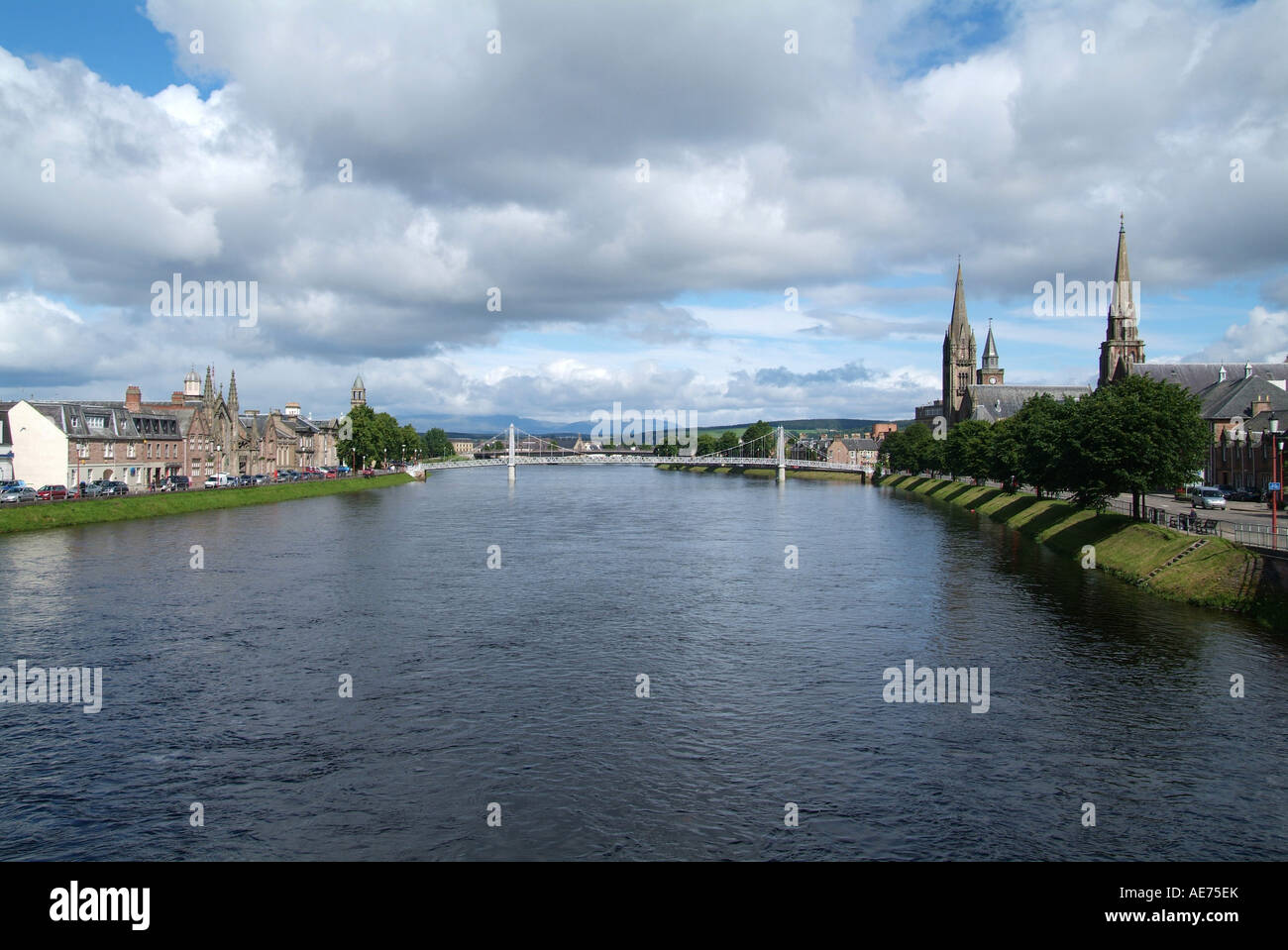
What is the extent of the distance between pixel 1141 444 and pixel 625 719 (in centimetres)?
4107

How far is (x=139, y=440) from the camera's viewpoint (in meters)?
104

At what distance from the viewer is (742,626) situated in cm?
3825

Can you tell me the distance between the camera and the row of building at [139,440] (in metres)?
89.7

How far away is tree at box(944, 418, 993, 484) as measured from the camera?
108m

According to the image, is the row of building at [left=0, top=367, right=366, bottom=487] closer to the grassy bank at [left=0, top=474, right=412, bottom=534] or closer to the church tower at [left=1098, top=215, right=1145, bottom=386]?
the grassy bank at [left=0, top=474, right=412, bottom=534]

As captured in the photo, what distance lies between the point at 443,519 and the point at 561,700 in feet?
206

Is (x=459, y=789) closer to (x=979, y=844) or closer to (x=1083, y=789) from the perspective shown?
(x=979, y=844)

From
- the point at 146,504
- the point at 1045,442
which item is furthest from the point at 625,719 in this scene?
the point at 146,504

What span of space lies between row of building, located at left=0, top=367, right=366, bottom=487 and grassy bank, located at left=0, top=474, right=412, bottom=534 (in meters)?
11.9

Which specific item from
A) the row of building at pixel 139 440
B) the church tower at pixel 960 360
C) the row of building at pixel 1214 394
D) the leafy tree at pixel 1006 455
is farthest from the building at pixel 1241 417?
the row of building at pixel 139 440

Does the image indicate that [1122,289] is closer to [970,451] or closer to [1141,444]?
[970,451]

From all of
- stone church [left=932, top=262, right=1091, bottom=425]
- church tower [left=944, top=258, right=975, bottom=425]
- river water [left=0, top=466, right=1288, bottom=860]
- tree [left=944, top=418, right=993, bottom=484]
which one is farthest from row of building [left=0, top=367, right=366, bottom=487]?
church tower [left=944, top=258, right=975, bottom=425]
